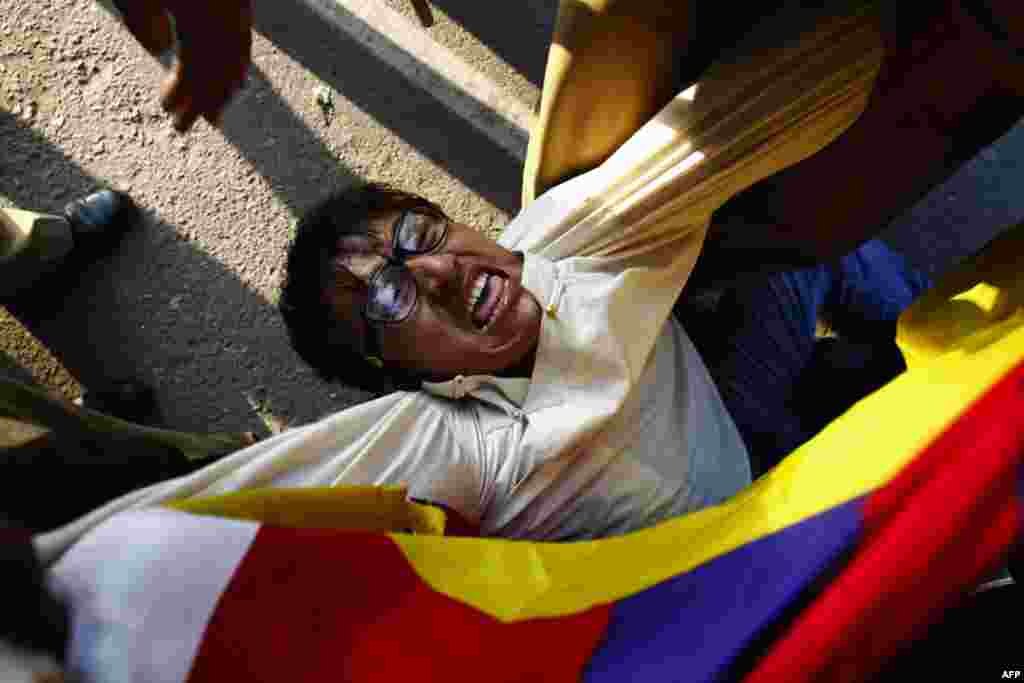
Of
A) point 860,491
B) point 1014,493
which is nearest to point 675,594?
point 860,491

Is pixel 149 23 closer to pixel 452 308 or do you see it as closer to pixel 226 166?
pixel 452 308

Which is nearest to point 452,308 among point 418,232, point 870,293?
point 418,232

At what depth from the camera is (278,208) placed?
183cm

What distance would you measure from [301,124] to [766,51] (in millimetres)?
1287

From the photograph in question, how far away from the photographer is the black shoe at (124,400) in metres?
1.66

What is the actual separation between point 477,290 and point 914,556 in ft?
2.31

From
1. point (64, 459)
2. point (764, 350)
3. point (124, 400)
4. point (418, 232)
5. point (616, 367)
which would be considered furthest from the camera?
point (124, 400)

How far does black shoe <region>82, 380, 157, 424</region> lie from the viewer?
1.66 m

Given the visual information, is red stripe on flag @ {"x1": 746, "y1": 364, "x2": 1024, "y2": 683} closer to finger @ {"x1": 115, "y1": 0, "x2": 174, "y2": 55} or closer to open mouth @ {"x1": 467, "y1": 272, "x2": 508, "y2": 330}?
open mouth @ {"x1": 467, "y1": 272, "x2": 508, "y2": 330}

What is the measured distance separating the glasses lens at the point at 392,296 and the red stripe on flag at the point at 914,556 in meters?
0.70

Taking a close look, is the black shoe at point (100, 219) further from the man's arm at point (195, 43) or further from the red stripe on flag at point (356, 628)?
the red stripe on flag at point (356, 628)

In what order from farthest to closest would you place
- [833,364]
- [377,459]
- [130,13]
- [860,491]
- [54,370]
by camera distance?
[54,370], [833,364], [377,459], [860,491], [130,13]

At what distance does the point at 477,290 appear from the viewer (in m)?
1.13

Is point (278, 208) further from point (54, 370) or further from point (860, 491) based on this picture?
point (860, 491)
